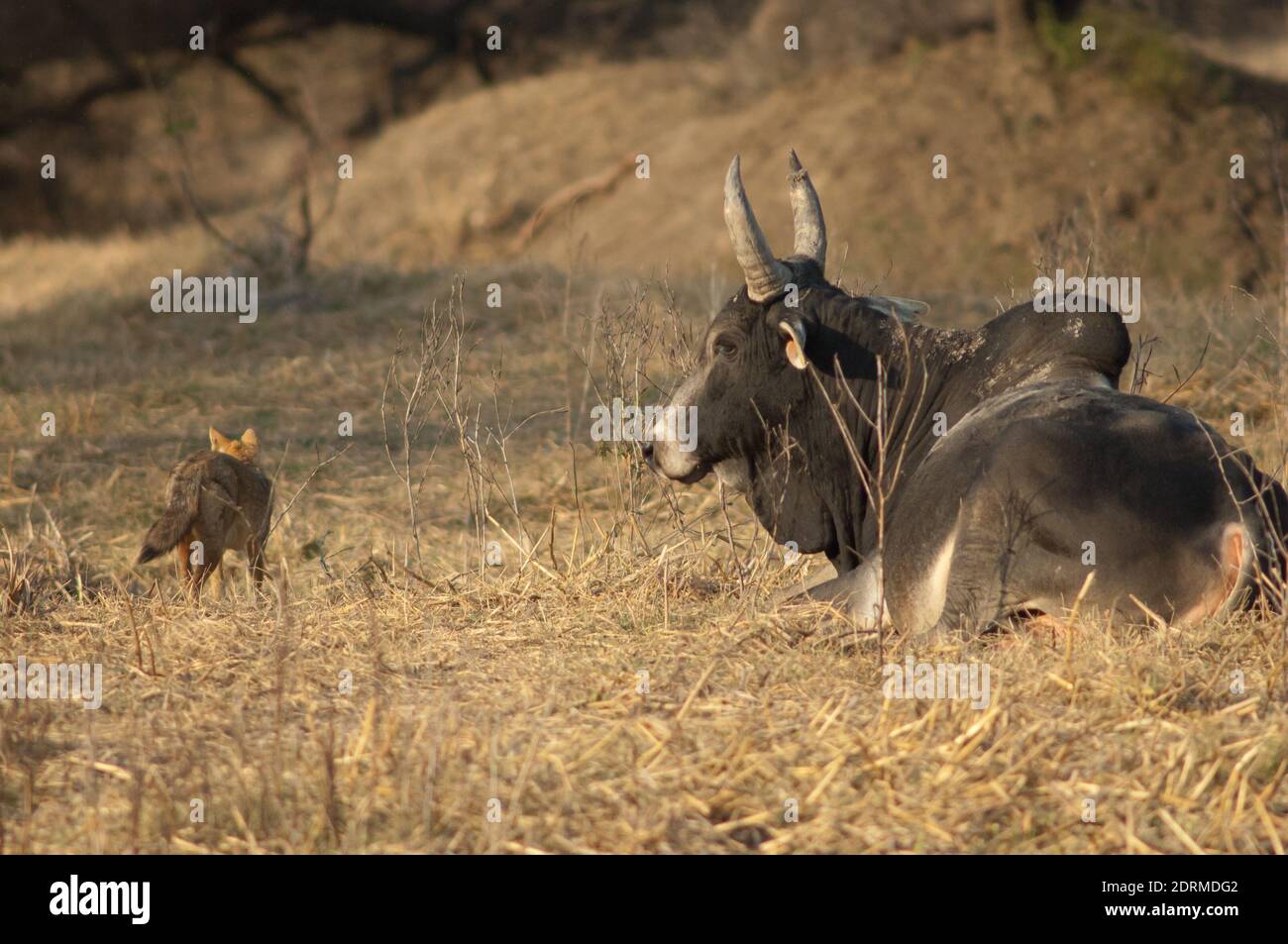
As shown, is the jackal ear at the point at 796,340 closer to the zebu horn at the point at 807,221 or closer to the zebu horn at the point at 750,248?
the zebu horn at the point at 750,248

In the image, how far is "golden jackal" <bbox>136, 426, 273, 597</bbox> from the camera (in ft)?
18.7

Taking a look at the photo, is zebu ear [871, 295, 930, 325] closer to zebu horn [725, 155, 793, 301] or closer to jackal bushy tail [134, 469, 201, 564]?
zebu horn [725, 155, 793, 301]

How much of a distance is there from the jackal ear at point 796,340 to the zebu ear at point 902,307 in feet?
1.08

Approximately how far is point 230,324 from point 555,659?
683 cm

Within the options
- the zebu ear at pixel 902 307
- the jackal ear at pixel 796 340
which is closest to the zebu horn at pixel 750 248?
the jackal ear at pixel 796 340

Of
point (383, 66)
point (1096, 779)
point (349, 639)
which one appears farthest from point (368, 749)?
point (383, 66)

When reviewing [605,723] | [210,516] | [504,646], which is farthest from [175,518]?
[605,723]

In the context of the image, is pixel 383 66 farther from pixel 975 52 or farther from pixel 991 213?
pixel 991 213

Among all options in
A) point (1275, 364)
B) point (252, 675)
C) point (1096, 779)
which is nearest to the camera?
point (1096, 779)

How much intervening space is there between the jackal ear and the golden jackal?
1.97 meters

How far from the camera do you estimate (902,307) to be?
5.27m

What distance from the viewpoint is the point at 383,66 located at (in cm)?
2395

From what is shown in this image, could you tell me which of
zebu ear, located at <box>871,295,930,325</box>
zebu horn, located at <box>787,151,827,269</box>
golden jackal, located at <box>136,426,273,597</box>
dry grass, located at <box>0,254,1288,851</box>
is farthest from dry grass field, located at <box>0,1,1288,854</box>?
zebu ear, located at <box>871,295,930,325</box>

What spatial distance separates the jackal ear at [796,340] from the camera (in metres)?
4.89
